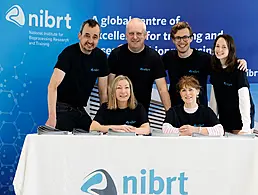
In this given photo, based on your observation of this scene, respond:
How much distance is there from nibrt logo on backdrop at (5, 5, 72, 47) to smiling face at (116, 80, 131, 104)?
43.0 inches

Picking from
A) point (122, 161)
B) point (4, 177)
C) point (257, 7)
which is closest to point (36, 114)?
point (4, 177)

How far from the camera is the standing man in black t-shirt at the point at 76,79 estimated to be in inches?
143

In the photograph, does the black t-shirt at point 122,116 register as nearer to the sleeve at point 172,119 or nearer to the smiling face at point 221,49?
the sleeve at point 172,119

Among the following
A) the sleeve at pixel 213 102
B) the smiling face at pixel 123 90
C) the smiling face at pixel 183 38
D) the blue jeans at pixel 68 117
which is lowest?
the blue jeans at pixel 68 117

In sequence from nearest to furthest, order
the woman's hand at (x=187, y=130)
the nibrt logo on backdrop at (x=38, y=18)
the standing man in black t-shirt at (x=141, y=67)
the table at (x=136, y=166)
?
the table at (x=136, y=166) < the woman's hand at (x=187, y=130) < the standing man in black t-shirt at (x=141, y=67) < the nibrt logo on backdrop at (x=38, y=18)

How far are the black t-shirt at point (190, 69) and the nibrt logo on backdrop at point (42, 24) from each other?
42.8 inches

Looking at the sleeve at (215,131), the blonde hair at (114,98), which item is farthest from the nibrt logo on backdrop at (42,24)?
the sleeve at (215,131)

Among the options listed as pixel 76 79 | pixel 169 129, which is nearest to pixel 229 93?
pixel 169 129

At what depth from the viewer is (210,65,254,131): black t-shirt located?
11.4 feet

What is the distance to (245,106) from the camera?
11.1ft

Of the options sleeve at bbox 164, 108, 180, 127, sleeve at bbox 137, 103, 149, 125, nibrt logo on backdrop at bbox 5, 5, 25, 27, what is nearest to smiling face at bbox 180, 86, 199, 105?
sleeve at bbox 164, 108, 180, 127

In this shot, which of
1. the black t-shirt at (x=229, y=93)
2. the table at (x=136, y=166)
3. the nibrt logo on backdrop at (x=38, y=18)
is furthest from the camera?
the nibrt logo on backdrop at (x=38, y=18)

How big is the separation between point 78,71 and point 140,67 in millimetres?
506

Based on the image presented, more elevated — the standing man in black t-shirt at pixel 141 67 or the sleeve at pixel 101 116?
the standing man in black t-shirt at pixel 141 67
